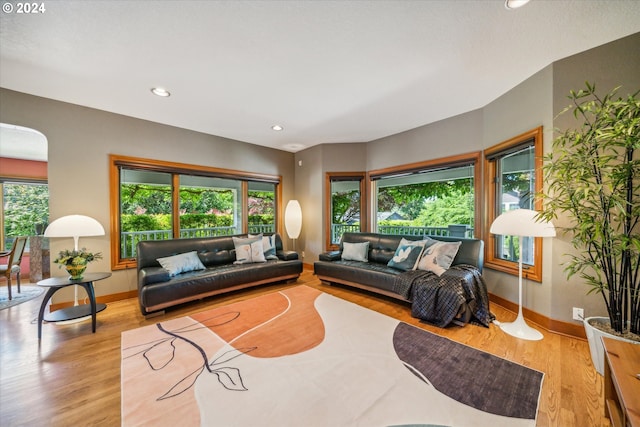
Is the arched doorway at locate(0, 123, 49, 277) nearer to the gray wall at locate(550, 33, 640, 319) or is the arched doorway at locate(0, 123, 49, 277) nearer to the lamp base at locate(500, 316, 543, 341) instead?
the lamp base at locate(500, 316, 543, 341)

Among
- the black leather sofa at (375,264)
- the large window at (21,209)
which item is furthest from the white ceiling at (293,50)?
the large window at (21,209)

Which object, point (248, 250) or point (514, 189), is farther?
point (248, 250)

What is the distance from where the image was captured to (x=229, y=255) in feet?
13.4

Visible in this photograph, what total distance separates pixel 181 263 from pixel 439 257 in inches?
141

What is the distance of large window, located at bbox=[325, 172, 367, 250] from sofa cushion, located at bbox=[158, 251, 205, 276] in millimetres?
2563

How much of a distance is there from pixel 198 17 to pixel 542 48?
119 inches

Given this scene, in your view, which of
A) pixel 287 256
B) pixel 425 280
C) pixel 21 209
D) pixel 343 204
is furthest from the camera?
pixel 343 204

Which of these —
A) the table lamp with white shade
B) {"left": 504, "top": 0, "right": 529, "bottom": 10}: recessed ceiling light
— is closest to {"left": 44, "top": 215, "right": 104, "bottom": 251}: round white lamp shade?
the table lamp with white shade

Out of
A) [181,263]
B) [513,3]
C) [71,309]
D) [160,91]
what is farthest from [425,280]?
[71,309]

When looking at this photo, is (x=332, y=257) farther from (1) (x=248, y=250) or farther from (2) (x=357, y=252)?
(1) (x=248, y=250)

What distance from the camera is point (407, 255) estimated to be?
11.3 ft

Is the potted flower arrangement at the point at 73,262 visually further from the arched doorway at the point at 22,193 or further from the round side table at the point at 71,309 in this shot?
the arched doorway at the point at 22,193

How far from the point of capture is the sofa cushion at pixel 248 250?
4023 mm

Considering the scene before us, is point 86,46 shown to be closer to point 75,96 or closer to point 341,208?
point 75,96
